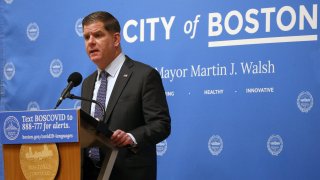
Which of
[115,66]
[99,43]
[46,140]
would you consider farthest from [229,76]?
[46,140]

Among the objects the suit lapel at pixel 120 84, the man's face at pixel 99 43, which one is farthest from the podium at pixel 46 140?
the man's face at pixel 99 43

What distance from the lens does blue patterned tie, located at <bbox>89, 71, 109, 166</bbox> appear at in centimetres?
305

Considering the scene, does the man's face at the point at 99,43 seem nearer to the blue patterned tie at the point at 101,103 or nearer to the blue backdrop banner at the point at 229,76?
the blue patterned tie at the point at 101,103

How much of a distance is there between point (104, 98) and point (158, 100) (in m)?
0.33

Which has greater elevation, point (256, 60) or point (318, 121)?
point (256, 60)

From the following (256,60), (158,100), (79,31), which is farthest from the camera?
(79,31)

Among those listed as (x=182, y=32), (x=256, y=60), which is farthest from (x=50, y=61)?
(x=256, y=60)

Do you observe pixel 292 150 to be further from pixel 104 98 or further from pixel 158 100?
pixel 104 98

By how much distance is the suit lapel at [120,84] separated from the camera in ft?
10.4

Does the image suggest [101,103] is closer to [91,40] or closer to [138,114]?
[138,114]

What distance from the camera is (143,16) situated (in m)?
4.41

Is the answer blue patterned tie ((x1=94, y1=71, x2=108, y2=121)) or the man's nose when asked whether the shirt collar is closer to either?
blue patterned tie ((x1=94, y1=71, x2=108, y2=121))

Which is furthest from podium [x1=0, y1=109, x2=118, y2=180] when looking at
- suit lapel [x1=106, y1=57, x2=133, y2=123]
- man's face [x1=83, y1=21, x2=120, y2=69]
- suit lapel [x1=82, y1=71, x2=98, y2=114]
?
man's face [x1=83, y1=21, x2=120, y2=69]

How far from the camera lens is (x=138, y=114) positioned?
318cm
